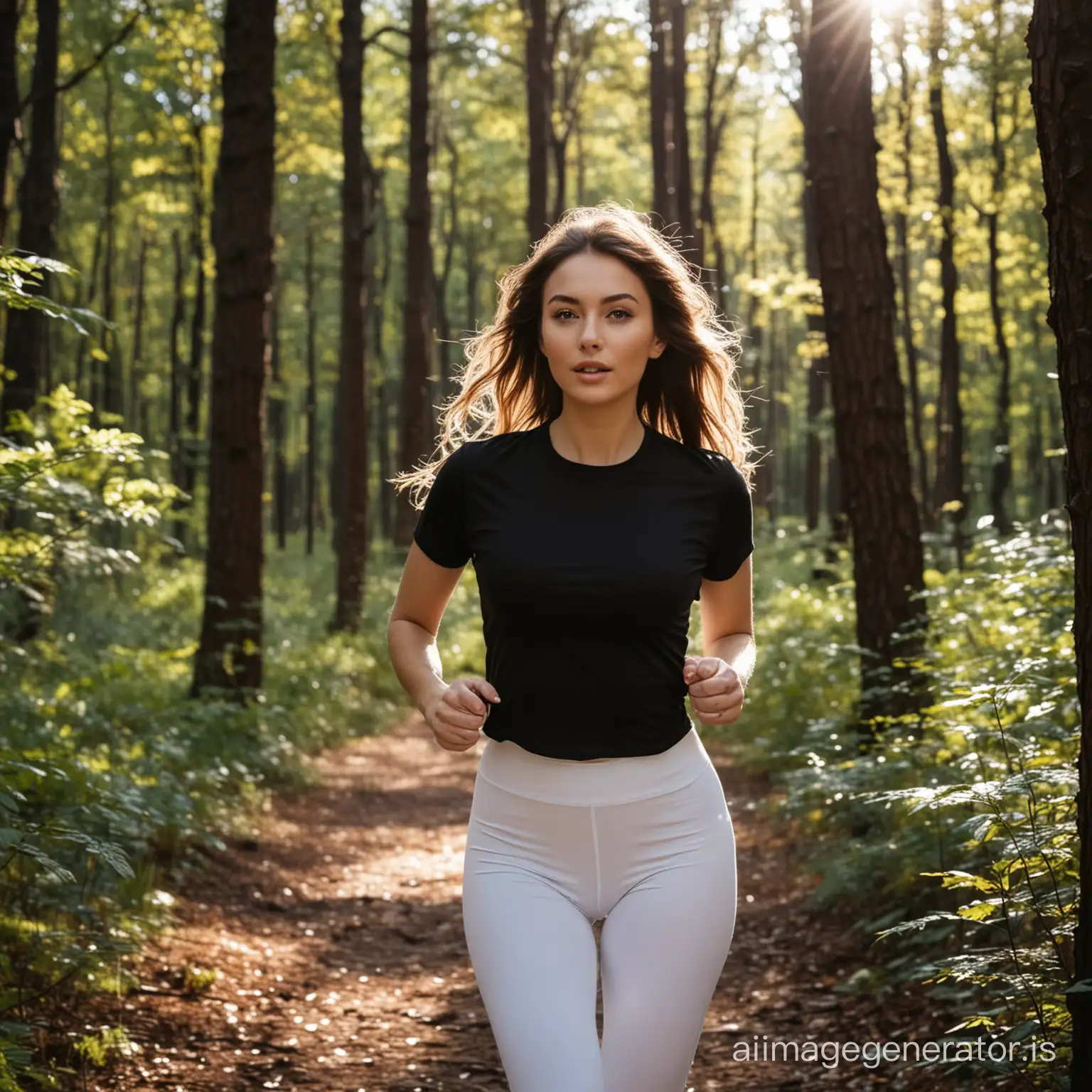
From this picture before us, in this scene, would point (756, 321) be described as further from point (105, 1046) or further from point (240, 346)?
point (105, 1046)

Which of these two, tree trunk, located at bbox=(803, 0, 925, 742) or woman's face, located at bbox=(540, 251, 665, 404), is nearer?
woman's face, located at bbox=(540, 251, 665, 404)

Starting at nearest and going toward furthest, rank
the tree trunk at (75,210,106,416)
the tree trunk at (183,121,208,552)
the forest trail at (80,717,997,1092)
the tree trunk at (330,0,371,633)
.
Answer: the forest trail at (80,717,997,1092), the tree trunk at (330,0,371,633), the tree trunk at (183,121,208,552), the tree trunk at (75,210,106,416)

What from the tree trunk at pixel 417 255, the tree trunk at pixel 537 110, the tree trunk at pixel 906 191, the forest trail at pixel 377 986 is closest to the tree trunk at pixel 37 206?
the forest trail at pixel 377 986

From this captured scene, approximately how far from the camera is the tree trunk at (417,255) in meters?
18.2

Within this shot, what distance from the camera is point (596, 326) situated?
2867 mm

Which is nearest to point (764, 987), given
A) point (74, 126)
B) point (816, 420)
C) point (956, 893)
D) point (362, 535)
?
point (956, 893)

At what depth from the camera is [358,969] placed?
6328 mm

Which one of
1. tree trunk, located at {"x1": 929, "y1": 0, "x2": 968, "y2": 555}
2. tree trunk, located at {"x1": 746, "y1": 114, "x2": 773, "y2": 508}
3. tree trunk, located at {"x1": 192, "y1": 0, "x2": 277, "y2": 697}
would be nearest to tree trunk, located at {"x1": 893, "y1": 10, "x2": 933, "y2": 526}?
tree trunk, located at {"x1": 929, "y1": 0, "x2": 968, "y2": 555}

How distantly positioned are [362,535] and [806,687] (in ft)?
26.9

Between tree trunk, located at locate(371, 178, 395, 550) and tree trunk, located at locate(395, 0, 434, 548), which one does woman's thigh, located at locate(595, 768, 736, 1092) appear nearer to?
tree trunk, located at locate(395, 0, 434, 548)

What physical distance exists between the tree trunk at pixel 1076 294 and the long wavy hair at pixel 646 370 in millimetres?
826

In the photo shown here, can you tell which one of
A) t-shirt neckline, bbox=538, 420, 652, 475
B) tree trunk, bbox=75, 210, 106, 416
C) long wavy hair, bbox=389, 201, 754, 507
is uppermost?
tree trunk, bbox=75, 210, 106, 416

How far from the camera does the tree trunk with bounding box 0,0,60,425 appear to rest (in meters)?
12.0

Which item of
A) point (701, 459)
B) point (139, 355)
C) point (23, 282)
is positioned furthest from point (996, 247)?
point (139, 355)
